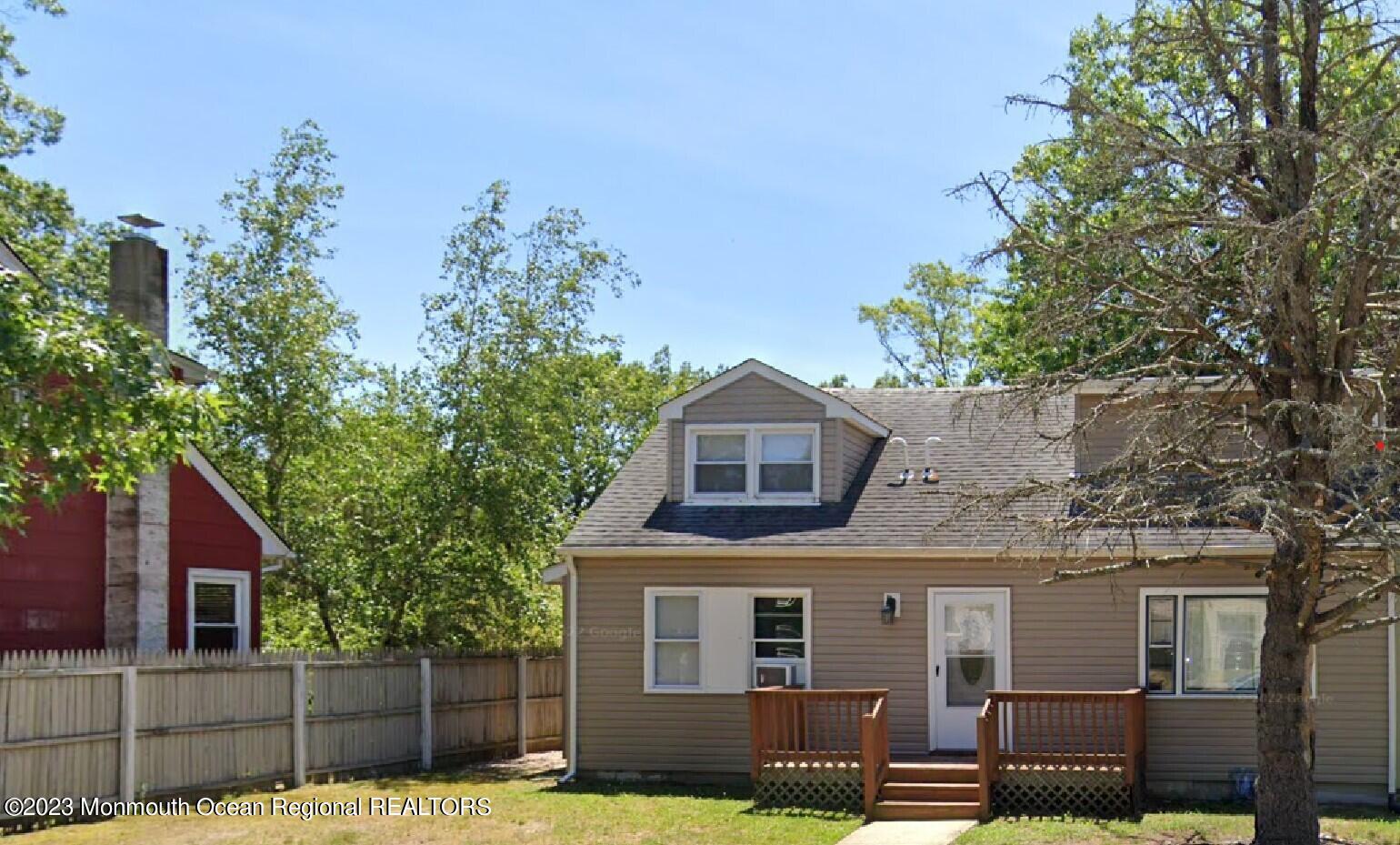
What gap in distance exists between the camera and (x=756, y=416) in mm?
19859

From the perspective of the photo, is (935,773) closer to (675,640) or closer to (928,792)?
(928,792)

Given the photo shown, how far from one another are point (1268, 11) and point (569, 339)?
518 inches

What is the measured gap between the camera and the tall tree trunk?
42.9 feet

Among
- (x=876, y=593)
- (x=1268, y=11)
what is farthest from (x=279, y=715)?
(x=1268, y=11)

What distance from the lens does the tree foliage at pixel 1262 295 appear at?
12.7m

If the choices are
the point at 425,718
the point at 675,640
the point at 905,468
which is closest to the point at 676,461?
the point at 675,640

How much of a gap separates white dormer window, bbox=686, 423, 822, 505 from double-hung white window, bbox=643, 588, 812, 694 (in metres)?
1.45

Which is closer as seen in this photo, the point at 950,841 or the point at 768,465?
the point at 950,841

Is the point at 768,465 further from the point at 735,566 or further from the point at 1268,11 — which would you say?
the point at 1268,11

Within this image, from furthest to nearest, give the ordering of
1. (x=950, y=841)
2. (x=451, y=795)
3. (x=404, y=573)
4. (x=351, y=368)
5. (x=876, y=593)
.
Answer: (x=351, y=368)
(x=404, y=573)
(x=876, y=593)
(x=451, y=795)
(x=950, y=841)

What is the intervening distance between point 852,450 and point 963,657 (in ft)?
10.8

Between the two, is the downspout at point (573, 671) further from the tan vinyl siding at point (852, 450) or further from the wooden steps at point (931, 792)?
the wooden steps at point (931, 792)

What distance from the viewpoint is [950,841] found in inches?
563

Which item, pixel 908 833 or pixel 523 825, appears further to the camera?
pixel 523 825
